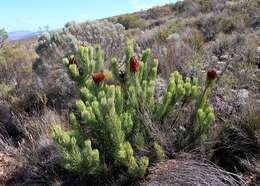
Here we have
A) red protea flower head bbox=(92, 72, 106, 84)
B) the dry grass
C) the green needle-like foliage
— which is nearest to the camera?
the dry grass

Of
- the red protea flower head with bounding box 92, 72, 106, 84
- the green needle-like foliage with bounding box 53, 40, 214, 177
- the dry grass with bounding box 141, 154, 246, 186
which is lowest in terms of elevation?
the dry grass with bounding box 141, 154, 246, 186

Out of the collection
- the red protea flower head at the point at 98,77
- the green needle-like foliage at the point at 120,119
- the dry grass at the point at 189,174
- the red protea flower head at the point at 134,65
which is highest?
the red protea flower head at the point at 134,65

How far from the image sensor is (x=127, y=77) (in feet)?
14.2

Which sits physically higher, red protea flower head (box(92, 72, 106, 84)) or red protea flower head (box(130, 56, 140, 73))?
red protea flower head (box(130, 56, 140, 73))

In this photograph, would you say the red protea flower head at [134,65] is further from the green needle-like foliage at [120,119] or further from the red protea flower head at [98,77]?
the red protea flower head at [98,77]

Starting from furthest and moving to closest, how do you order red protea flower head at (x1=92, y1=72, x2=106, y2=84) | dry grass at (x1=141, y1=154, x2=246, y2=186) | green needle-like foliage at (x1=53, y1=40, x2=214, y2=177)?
red protea flower head at (x1=92, y1=72, x2=106, y2=84) → green needle-like foliage at (x1=53, y1=40, x2=214, y2=177) → dry grass at (x1=141, y1=154, x2=246, y2=186)

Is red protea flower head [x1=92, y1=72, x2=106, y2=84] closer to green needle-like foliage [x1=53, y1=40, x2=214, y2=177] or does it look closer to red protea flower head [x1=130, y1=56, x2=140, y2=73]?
green needle-like foliage [x1=53, y1=40, x2=214, y2=177]

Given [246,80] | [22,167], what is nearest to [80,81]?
[22,167]

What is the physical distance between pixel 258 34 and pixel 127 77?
546cm

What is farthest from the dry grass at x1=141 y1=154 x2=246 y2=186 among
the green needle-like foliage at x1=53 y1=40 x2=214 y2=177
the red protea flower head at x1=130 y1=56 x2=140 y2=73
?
the red protea flower head at x1=130 y1=56 x2=140 y2=73

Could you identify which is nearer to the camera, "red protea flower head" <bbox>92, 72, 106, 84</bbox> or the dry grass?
the dry grass

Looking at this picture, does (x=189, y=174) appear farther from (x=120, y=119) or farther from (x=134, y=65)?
(x=134, y=65)

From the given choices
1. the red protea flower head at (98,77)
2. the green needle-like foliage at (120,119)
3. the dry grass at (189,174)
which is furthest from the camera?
the red protea flower head at (98,77)

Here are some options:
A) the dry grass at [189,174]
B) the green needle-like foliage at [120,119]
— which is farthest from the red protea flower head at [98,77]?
the dry grass at [189,174]
